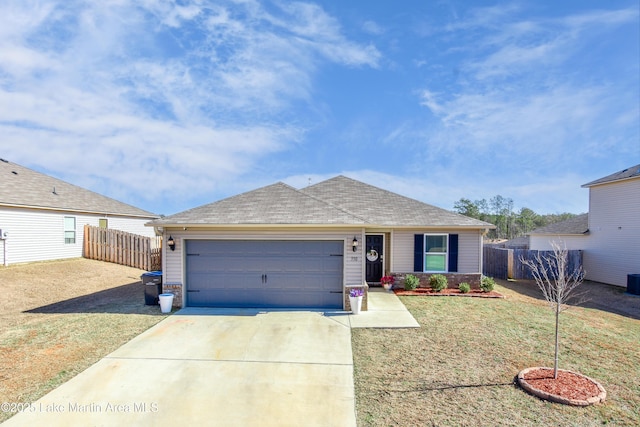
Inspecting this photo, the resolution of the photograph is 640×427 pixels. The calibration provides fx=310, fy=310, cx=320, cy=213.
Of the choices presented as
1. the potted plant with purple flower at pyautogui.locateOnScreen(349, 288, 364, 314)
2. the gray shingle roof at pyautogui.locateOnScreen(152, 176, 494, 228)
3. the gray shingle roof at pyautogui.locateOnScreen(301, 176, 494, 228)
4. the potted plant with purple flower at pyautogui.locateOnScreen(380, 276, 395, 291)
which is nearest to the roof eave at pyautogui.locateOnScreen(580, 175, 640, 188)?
the gray shingle roof at pyautogui.locateOnScreen(301, 176, 494, 228)

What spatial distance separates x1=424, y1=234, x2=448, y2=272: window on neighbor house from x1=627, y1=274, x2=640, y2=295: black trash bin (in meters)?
7.78

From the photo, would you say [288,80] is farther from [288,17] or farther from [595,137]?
[595,137]

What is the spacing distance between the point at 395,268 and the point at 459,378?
24.5 ft

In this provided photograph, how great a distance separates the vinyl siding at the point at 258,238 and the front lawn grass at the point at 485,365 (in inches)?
77.5

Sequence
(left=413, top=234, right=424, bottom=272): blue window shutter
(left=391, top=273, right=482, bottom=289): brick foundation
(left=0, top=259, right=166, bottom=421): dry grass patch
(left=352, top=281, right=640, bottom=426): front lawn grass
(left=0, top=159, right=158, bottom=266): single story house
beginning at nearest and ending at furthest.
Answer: (left=352, top=281, right=640, bottom=426): front lawn grass < (left=0, top=259, right=166, bottom=421): dry grass patch < (left=391, top=273, right=482, bottom=289): brick foundation < (left=413, top=234, right=424, bottom=272): blue window shutter < (left=0, top=159, right=158, bottom=266): single story house

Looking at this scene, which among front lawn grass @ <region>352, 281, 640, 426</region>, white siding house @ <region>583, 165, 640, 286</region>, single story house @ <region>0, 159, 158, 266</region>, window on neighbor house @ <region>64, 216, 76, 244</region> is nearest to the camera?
front lawn grass @ <region>352, 281, 640, 426</region>

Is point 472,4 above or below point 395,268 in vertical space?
above

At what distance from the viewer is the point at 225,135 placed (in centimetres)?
1895

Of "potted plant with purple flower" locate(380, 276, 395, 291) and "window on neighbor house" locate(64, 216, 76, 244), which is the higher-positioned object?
"window on neighbor house" locate(64, 216, 76, 244)

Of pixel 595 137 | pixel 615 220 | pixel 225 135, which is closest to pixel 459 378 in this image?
pixel 615 220

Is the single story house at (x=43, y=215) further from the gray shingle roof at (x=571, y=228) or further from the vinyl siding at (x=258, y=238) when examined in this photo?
the gray shingle roof at (x=571, y=228)

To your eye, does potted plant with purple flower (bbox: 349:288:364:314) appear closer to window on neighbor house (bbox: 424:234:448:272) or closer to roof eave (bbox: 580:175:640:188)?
window on neighbor house (bbox: 424:234:448:272)

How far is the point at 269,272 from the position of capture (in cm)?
905

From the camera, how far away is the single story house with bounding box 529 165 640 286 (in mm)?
13617
